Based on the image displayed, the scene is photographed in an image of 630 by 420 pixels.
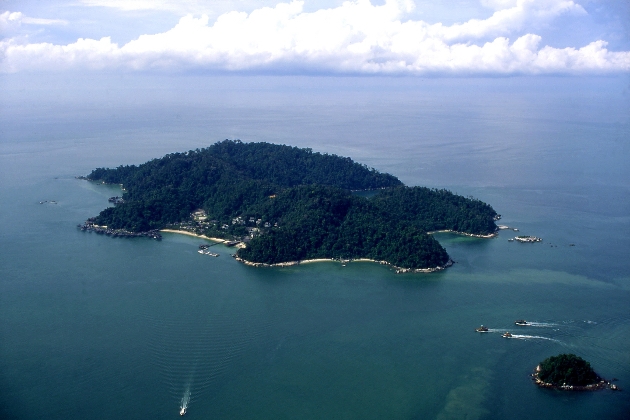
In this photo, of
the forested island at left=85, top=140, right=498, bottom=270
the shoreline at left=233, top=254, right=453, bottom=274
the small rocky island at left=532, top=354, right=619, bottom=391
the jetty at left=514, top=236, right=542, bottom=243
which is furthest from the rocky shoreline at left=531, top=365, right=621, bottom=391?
the jetty at left=514, top=236, right=542, bottom=243

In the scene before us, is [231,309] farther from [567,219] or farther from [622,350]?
[567,219]

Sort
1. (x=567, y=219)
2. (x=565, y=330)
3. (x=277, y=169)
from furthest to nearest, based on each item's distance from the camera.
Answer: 1. (x=277, y=169)
2. (x=567, y=219)
3. (x=565, y=330)

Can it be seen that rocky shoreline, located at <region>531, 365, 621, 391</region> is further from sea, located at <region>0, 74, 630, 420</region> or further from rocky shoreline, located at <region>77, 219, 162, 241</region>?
rocky shoreline, located at <region>77, 219, 162, 241</region>

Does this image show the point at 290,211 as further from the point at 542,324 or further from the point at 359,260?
the point at 542,324

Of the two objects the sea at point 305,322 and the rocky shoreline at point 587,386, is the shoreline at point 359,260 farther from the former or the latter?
the rocky shoreline at point 587,386

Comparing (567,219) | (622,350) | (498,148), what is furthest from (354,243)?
(498,148)

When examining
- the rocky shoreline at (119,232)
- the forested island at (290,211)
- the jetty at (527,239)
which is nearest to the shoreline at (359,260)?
the forested island at (290,211)
